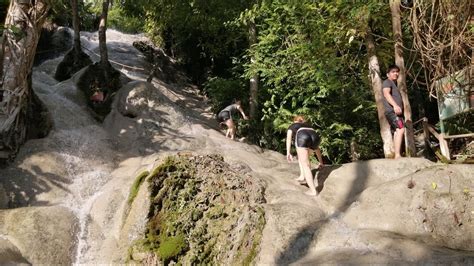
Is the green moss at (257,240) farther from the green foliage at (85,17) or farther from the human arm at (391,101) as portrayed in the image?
the green foliage at (85,17)

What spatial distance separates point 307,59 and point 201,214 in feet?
Result: 18.8

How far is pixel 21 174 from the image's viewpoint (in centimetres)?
931

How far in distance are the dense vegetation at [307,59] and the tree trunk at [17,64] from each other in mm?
5597

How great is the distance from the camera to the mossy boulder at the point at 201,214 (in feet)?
23.5

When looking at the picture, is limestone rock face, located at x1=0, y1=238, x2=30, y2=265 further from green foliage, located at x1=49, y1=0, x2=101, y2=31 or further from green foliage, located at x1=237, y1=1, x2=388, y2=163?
green foliage, located at x1=49, y1=0, x2=101, y2=31

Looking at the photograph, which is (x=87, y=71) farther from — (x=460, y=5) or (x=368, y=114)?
(x=460, y=5)

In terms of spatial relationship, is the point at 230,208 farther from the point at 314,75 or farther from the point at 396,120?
the point at 314,75

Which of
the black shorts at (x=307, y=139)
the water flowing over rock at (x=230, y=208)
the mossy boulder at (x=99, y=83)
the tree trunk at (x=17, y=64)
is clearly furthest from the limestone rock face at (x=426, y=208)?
the mossy boulder at (x=99, y=83)

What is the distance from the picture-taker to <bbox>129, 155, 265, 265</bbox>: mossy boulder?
23.5 ft

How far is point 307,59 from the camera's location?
464 inches

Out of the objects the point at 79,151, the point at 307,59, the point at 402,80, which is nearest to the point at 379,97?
the point at 402,80

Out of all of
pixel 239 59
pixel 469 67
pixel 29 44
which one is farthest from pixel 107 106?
pixel 469 67

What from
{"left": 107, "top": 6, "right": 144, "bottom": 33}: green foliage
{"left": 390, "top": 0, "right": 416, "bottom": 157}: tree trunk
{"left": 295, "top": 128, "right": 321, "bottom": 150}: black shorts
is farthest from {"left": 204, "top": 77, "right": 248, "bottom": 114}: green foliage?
{"left": 107, "top": 6, "right": 144, "bottom": 33}: green foliage

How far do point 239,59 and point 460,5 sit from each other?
1113 centimetres
